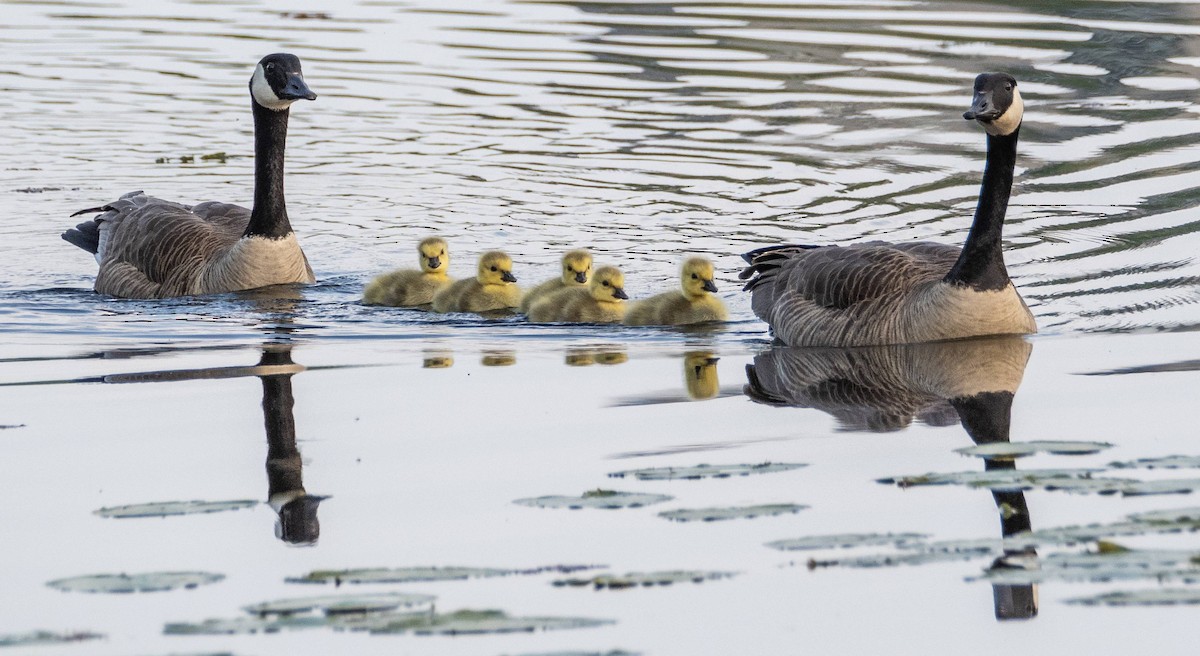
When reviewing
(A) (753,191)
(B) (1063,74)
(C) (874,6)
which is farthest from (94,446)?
(C) (874,6)

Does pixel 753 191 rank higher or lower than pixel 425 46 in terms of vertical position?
lower

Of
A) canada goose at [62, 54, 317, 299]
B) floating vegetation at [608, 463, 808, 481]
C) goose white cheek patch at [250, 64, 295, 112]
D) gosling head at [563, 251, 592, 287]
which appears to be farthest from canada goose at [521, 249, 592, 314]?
floating vegetation at [608, 463, 808, 481]

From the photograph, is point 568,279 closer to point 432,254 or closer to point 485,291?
point 485,291

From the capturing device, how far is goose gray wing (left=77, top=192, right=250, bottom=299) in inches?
551

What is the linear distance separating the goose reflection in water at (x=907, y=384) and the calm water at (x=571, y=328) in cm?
6

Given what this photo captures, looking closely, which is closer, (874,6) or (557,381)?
(557,381)

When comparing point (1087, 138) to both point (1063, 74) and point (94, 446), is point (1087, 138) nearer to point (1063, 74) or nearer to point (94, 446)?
point (1063, 74)

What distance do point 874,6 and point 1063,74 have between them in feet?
23.3

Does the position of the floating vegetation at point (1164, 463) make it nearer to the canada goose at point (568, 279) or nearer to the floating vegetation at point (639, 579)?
the floating vegetation at point (639, 579)

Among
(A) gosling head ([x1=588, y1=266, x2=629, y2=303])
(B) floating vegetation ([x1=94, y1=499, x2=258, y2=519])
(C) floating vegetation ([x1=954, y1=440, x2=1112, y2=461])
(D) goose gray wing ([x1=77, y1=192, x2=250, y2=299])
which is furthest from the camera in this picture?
(D) goose gray wing ([x1=77, y1=192, x2=250, y2=299])

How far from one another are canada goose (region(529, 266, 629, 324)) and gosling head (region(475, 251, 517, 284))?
0.45 m

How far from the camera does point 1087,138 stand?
18484 mm

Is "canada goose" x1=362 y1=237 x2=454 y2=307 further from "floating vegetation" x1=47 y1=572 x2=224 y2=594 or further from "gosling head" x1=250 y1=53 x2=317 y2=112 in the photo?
"floating vegetation" x1=47 y1=572 x2=224 y2=594

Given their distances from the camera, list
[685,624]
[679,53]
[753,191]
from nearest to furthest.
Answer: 1. [685,624]
2. [753,191]
3. [679,53]
